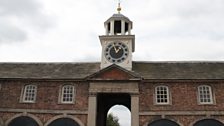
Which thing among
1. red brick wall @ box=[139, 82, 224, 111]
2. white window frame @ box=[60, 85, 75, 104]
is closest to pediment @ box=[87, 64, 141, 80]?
red brick wall @ box=[139, 82, 224, 111]

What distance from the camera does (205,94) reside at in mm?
24312

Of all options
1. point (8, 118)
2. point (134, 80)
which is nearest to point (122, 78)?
point (134, 80)

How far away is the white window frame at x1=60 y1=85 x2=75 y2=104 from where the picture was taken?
81.9 feet

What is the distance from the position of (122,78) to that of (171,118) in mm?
5545

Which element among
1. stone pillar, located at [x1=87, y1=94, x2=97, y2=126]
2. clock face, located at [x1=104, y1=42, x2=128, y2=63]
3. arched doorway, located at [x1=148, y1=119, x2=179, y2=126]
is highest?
clock face, located at [x1=104, y1=42, x2=128, y2=63]

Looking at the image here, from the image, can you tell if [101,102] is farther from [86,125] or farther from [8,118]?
[8,118]

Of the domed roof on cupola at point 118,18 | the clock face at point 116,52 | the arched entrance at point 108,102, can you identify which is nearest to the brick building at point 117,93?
the clock face at point 116,52

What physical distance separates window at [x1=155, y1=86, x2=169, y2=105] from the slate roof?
3.30 feet

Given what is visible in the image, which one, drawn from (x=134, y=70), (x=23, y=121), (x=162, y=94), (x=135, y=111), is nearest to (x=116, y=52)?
(x=134, y=70)

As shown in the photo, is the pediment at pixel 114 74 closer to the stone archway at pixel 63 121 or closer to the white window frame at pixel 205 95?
the stone archway at pixel 63 121

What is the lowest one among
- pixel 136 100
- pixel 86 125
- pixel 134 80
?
pixel 86 125

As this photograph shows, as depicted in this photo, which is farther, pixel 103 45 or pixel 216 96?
pixel 103 45

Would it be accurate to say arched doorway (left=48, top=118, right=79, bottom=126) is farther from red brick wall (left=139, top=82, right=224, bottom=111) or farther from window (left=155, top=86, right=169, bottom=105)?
window (left=155, top=86, right=169, bottom=105)

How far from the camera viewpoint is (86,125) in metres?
23.9
